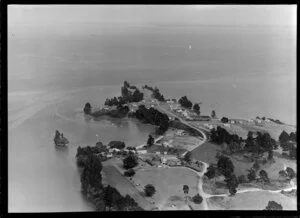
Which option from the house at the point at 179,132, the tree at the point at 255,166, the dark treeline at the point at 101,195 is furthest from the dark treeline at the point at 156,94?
the tree at the point at 255,166

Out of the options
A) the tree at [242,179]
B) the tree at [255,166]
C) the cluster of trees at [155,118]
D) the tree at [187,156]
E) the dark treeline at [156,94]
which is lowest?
the tree at [242,179]

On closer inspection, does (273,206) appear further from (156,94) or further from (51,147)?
(51,147)

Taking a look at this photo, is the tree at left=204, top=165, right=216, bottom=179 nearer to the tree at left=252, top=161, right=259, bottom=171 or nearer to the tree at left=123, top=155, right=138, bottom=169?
the tree at left=252, top=161, right=259, bottom=171

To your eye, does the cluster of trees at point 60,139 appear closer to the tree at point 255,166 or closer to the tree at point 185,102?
the tree at point 185,102

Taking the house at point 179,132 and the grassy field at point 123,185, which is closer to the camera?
the grassy field at point 123,185

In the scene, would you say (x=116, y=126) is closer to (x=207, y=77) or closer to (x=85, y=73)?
(x=85, y=73)

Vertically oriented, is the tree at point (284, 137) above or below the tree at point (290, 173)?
above

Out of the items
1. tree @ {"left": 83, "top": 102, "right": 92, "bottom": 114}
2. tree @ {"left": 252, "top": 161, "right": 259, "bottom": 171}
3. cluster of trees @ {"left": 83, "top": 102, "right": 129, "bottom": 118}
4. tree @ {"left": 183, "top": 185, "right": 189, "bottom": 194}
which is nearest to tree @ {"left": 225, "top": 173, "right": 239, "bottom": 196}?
tree @ {"left": 252, "top": 161, "right": 259, "bottom": 171}
